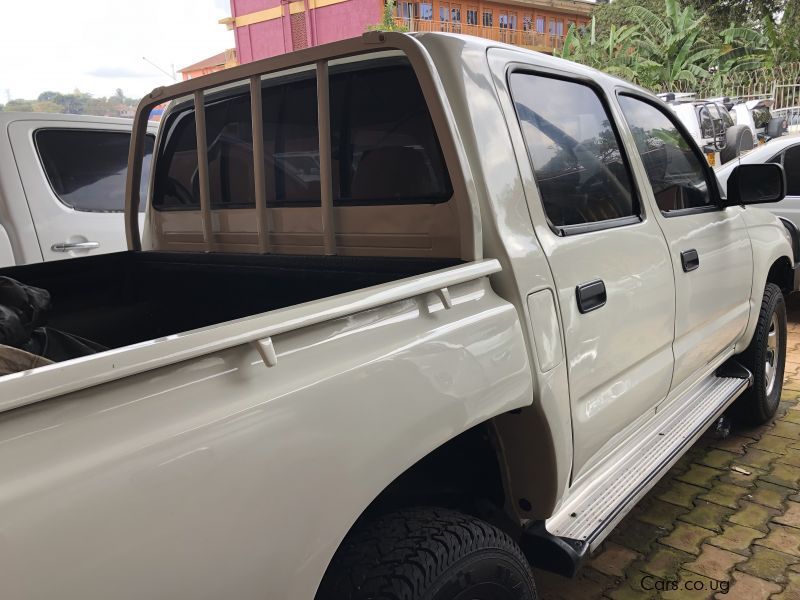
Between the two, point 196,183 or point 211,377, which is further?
point 196,183

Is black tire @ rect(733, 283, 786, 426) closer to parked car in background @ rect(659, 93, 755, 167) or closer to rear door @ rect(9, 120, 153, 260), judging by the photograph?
rear door @ rect(9, 120, 153, 260)

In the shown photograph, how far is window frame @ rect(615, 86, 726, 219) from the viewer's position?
2652 mm

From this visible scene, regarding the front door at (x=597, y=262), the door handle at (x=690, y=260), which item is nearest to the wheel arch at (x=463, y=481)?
the front door at (x=597, y=262)

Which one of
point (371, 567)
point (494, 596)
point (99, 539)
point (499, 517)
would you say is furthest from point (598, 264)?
point (99, 539)

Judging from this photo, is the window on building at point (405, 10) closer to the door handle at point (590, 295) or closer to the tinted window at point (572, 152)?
the tinted window at point (572, 152)

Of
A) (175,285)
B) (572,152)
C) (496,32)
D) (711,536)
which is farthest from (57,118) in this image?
(496,32)

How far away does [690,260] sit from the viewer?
2725 mm

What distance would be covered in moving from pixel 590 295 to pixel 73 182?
3.82 meters

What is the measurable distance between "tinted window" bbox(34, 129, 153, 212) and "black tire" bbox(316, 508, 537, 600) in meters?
3.65

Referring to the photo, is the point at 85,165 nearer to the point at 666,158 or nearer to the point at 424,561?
the point at 666,158

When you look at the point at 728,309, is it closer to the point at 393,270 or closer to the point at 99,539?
the point at 393,270

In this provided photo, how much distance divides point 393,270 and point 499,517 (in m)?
0.84

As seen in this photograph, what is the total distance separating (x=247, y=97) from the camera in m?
2.71

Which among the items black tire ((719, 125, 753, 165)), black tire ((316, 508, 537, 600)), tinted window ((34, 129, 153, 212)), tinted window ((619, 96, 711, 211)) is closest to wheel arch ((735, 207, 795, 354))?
tinted window ((619, 96, 711, 211))
